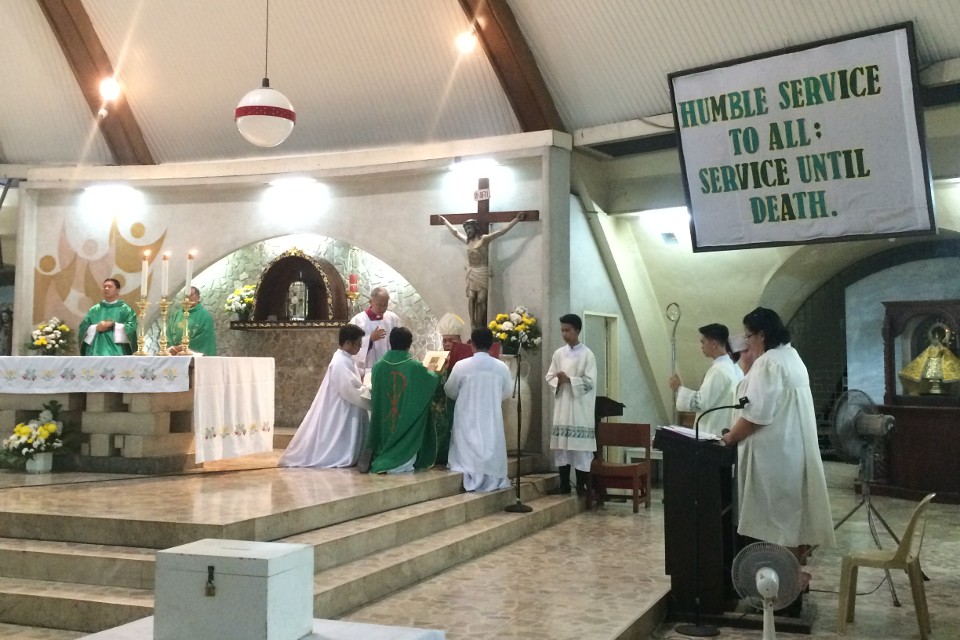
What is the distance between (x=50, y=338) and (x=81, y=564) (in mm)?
7136

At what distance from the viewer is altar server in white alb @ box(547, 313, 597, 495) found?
28.6 feet

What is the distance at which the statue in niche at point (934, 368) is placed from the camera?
10.3m

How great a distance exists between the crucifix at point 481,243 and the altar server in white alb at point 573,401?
1.34m

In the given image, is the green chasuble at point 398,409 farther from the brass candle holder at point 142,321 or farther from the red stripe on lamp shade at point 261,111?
the red stripe on lamp shade at point 261,111

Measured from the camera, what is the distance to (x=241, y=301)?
37.9 ft

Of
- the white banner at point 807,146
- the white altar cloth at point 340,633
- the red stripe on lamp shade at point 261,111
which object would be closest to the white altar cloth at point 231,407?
the red stripe on lamp shade at point 261,111

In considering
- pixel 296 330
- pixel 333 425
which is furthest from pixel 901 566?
pixel 296 330

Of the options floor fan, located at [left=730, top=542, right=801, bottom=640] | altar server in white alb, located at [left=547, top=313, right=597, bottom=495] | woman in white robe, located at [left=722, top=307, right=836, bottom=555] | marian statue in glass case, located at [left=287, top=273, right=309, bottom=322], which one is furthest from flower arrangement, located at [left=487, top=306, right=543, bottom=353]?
floor fan, located at [left=730, top=542, right=801, bottom=640]

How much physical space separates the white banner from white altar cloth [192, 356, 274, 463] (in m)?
4.44

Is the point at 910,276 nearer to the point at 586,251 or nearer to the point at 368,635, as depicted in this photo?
the point at 586,251

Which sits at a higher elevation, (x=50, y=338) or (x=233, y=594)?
(x=50, y=338)

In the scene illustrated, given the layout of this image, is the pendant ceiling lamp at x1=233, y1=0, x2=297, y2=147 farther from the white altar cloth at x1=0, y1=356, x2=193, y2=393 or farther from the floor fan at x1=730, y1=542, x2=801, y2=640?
the floor fan at x1=730, y1=542, x2=801, y2=640

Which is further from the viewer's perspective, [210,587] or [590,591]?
[590,591]

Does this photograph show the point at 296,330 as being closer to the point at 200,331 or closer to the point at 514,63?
the point at 200,331
